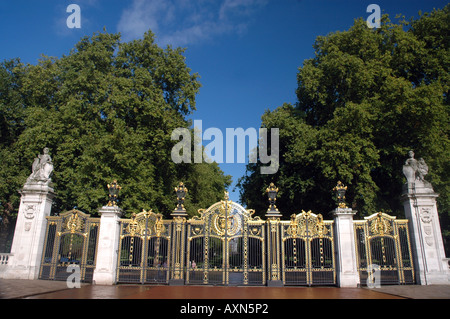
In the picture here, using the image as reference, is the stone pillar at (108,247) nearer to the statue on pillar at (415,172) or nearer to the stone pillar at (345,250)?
the stone pillar at (345,250)

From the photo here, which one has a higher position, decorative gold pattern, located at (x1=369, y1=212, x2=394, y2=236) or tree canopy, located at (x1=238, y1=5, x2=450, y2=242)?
tree canopy, located at (x1=238, y1=5, x2=450, y2=242)

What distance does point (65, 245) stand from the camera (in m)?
14.9

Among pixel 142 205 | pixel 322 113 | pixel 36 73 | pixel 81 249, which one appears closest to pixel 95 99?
pixel 36 73

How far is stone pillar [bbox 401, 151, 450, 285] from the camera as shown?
43.8 feet

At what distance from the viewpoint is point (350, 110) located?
64.0ft

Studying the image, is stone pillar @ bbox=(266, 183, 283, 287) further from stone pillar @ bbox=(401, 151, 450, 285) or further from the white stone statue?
the white stone statue

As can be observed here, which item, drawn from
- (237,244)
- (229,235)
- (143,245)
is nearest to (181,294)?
(229,235)

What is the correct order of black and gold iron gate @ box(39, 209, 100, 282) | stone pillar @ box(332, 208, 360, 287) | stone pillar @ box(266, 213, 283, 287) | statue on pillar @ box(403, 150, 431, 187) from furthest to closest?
statue on pillar @ box(403, 150, 431, 187) → black and gold iron gate @ box(39, 209, 100, 282) → stone pillar @ box(266, 213, 283, 287) → stone pillar @ box(332, 208, 360, 287)

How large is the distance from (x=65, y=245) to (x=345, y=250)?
11.8 m

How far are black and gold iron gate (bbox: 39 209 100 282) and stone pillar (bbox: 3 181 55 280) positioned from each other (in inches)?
12.0

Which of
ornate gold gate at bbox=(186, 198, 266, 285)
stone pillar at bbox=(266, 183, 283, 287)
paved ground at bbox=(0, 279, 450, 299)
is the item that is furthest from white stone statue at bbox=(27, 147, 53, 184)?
stone pillar at bbox=(266, 183, 283, 287)
